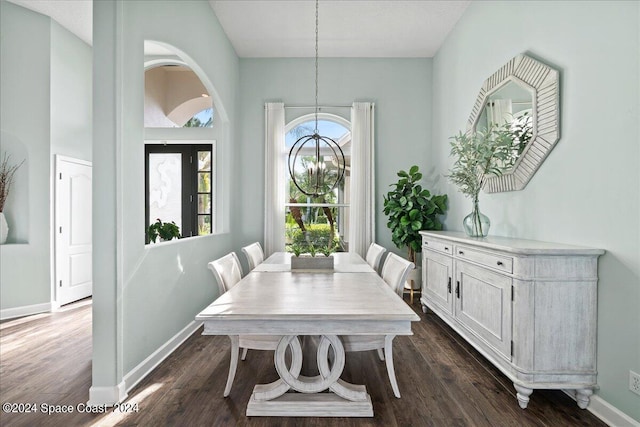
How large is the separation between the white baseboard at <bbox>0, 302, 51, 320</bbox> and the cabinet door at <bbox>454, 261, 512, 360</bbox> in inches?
184

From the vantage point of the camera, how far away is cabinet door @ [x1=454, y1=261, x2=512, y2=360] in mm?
2301

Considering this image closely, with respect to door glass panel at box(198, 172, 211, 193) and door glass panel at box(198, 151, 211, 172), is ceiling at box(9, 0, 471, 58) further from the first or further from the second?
door glass panel at box(198, 172, 211, 193)

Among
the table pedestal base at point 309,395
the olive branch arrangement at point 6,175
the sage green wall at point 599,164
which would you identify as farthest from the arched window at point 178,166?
the sage green wall at point 599,164

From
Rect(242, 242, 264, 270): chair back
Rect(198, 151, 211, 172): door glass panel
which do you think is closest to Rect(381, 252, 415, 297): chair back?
Rect(242, 242, 264, 270): chair back

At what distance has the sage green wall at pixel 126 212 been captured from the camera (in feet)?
7.22

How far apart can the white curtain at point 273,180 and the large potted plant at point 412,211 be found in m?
1.62

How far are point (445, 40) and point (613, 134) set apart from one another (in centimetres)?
330

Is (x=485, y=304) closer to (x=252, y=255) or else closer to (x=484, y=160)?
(x=484, y=160)

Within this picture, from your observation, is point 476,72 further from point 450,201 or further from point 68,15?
point 68,15

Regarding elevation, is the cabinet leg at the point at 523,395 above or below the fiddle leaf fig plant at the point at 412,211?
below

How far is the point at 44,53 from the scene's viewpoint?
13.8ft

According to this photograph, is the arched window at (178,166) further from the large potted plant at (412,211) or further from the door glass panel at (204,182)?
the large potted plant at (412,211)

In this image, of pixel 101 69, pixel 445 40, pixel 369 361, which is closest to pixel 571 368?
pixel 369 361

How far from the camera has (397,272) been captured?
2531 millimetres
